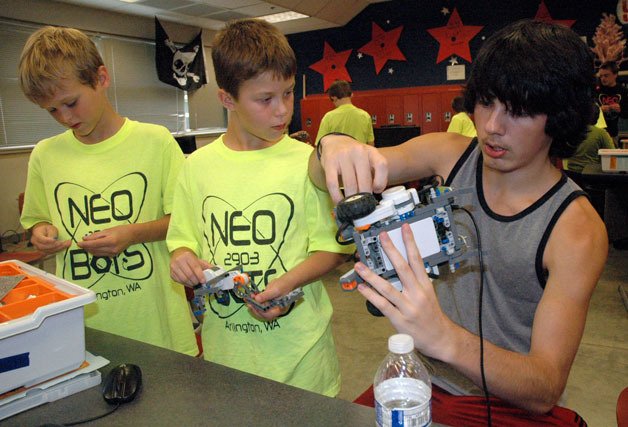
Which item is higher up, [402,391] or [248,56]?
[248,56]

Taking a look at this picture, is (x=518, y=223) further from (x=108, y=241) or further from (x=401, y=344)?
Answer: (x=108, y=241)

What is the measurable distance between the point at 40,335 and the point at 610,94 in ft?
20.0

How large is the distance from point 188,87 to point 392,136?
3957 millimetres

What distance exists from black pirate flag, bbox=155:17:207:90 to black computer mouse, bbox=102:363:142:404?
793cm

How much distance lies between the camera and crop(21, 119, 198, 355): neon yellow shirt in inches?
59.3

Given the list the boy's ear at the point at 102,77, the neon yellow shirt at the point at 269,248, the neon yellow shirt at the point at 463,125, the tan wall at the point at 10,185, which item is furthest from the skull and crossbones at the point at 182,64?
the neon yellow shirt at the point at 269,248

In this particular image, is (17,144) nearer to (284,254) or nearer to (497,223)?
(284,254)

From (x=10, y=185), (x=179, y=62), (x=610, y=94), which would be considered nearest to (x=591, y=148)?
(x=610, y=94)

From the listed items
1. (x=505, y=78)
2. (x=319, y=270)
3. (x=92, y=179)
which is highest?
(x=505, y=78)

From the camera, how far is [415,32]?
839 centimetres

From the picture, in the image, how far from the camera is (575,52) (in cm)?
111

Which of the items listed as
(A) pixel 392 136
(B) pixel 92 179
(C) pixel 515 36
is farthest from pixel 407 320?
(A) pixel 392 136

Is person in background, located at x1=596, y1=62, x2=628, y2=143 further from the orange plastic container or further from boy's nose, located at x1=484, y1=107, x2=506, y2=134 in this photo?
the orange plastic container

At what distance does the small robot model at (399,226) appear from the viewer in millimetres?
811
